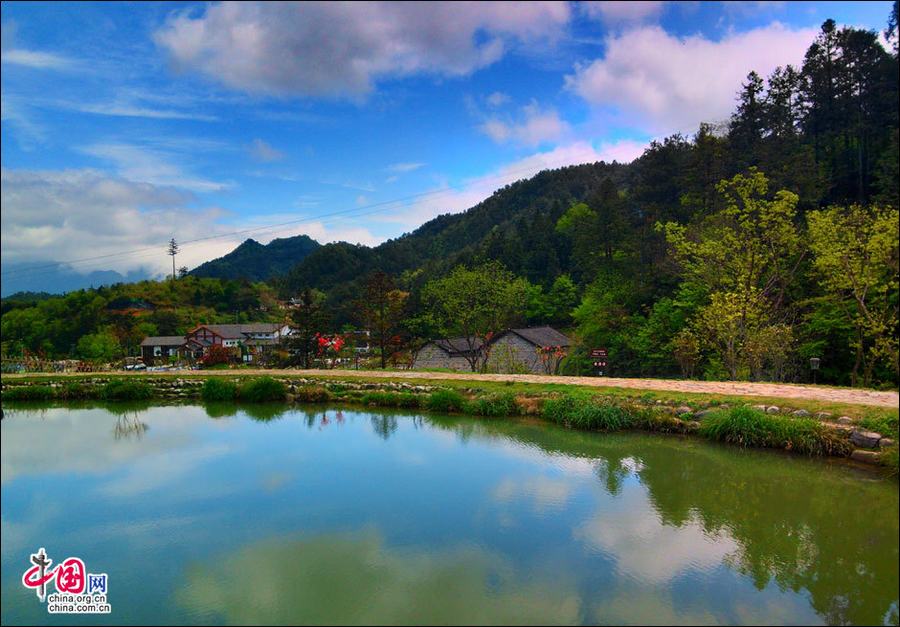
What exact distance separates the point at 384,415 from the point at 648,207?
23.8 metres

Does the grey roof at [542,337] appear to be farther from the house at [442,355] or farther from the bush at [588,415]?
the bush at [588,415]

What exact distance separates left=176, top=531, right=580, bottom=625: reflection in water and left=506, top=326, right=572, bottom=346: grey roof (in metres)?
28.1

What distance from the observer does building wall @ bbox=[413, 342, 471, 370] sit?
115 feet

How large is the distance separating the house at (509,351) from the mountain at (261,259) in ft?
303

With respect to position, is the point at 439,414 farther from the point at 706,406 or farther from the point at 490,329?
the point at 490,329

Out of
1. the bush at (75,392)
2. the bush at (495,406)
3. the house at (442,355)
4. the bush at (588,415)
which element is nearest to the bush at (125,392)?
the bush at (75,392)

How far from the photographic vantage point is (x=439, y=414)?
55.2 feet

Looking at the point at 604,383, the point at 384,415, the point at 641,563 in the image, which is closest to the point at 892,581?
the point at 641,563

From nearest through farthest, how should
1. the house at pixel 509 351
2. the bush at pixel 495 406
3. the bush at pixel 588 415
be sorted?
the bush at pixel 588 415 < the bush at pixel 495 406 < the house at pixel 509 351

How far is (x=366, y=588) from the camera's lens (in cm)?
595

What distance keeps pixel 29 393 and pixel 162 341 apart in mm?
41497

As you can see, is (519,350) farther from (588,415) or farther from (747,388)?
(588,415)

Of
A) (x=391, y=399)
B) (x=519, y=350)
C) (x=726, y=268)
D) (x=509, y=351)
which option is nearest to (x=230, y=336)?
(x=519, y=350)

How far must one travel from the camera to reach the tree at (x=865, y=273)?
14.3 m
